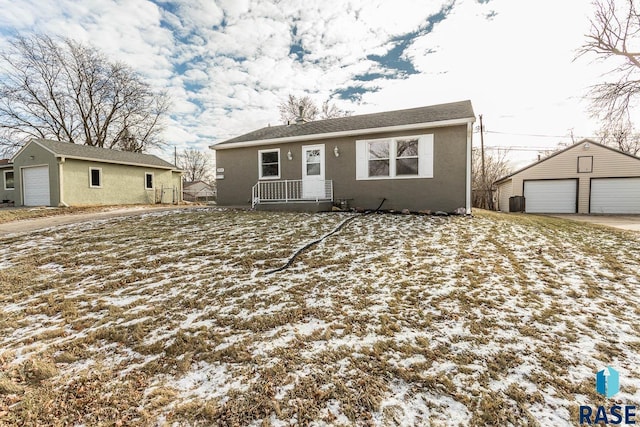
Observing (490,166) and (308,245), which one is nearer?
(308,245)

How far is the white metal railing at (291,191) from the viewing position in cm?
1053

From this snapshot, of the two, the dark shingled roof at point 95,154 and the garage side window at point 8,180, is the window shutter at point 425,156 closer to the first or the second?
the dark shingled roof at point 95,154

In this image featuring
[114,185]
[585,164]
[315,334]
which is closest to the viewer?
[315,334]

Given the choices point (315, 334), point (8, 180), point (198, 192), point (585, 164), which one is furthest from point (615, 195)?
point (198, 192)

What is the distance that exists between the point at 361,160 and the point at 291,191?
2953 millimetres

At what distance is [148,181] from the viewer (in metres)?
18.8

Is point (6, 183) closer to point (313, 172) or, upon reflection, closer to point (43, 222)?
point (43, 222)

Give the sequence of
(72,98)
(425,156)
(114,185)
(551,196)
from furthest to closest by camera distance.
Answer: (72,98)
(114,185)
(551,196)
(425,156)

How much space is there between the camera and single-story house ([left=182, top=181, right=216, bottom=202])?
137ft

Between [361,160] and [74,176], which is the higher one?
[361,160]

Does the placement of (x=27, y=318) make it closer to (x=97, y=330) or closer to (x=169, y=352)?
(x=97, y=330)

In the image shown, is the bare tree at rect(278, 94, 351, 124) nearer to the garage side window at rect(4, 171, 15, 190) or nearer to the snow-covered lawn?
the garage side window at rect(4, 171, 15, 190)

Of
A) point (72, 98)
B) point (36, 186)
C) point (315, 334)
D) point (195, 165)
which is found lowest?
point (315, 334)

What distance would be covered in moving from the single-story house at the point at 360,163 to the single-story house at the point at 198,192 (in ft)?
105
